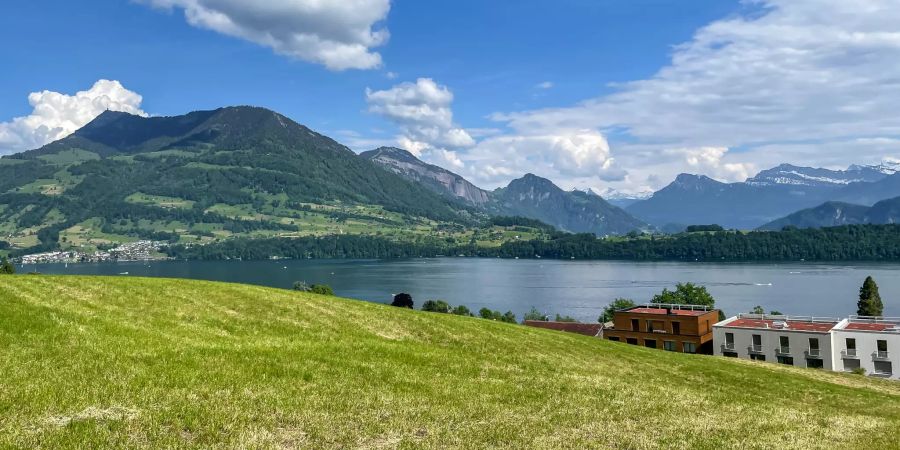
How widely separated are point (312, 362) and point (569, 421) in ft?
30.5

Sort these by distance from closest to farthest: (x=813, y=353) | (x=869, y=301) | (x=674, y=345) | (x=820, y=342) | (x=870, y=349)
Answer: (x=870, y=349) < (x=820, y=342) < (x=813, y=353) < (x=674, y=345) < (x=869, y=301)

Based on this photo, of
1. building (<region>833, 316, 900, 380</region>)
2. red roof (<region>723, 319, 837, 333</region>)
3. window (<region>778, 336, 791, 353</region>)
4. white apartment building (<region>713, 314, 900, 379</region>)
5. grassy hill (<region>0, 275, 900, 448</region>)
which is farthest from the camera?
red roof (<region>723, 319, 837, 333</region>)

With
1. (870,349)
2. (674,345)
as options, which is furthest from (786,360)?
(674,345)

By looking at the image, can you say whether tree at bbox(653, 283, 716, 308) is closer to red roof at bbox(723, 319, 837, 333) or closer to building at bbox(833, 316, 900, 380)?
red roof at bbox(723, 319, 837, 333)

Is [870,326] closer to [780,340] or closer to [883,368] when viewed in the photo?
Answer: [883,368]

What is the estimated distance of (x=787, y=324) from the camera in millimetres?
83562

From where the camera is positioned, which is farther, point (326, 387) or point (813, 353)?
point (813, 353)

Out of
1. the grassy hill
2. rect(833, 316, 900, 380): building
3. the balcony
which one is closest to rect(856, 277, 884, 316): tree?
rect(833, 316, 900, 380): building

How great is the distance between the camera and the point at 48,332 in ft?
64.1

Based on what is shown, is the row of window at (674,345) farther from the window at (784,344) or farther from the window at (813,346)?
the window at (813,346)

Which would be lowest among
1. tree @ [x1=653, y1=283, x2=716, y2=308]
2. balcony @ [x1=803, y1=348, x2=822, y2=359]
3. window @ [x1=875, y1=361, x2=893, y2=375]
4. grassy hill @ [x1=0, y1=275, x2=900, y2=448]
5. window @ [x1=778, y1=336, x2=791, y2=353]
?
window @ [x1=875, y1=361, x2=893, y2=375]

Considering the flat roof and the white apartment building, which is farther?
the flat roof

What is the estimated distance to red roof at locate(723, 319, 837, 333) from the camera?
7944 cm

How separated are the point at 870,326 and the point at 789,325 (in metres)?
9.52
